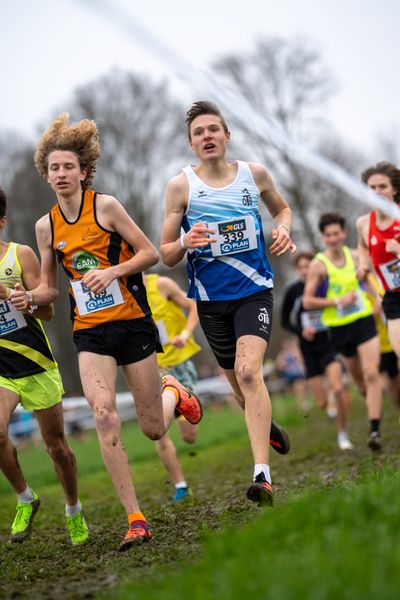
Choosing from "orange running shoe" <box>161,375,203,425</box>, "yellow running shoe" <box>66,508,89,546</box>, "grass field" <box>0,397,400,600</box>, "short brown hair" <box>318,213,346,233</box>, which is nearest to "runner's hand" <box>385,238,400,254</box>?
"grass field" <box>0,397,400,600</box>

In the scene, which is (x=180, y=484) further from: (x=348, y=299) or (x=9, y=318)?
(x=348, y=299)

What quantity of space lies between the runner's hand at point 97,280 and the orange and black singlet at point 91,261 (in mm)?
190

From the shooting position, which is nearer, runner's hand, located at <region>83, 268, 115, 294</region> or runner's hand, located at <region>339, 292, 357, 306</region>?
runner's hand, located at <region>83, 268, 115, 294</region>

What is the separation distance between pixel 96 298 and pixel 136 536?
1.54m

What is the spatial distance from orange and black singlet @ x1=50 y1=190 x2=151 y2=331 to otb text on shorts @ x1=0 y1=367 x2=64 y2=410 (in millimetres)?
816

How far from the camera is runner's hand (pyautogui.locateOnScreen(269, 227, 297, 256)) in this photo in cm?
638

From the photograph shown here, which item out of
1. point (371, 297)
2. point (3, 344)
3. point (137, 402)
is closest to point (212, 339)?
point (137, 402)

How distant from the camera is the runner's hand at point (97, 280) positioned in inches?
236

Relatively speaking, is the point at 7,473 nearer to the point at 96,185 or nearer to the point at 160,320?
the point at 160,320

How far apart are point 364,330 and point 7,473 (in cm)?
511

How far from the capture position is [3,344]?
22.9 ft

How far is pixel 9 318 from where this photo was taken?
6988 millimetres

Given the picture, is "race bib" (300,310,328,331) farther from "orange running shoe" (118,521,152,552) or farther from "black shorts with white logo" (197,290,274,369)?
"orange running shoe" (118,521,152,552)

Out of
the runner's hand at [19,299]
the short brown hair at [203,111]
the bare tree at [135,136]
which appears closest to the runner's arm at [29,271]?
the runner's hand at [19,299]
